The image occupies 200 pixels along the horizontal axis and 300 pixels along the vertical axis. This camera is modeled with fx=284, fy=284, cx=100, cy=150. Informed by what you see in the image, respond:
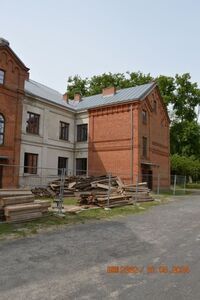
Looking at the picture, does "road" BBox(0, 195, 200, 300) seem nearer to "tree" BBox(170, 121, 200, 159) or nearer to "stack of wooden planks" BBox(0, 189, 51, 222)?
"stack of wooden planks" BBox(0, 189, 51, 222)

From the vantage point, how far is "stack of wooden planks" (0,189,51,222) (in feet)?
32.0

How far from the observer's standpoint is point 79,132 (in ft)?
94.7

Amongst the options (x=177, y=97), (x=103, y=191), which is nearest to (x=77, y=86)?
(x=177, y=97)

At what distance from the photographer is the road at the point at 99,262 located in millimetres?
4520

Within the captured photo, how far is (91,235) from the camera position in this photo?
8.66 meters

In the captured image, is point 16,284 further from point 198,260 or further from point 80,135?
point 80,135

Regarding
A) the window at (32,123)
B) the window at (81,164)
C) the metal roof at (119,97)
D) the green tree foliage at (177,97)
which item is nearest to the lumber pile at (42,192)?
the window at (32,123)

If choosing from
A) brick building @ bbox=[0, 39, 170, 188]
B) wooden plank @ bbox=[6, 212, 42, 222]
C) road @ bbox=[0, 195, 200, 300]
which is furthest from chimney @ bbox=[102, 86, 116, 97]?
road @ bbox=[0, 195, 200, 300]

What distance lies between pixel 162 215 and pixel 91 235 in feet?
18.2

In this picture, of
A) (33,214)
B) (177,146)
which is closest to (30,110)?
(33,214)

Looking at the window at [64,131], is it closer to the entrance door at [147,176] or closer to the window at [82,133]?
the window at [82,133]

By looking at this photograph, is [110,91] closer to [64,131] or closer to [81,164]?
[64,131]

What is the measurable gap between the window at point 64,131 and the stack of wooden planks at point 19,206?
16.6 meters

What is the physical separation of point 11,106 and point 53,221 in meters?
13.1
